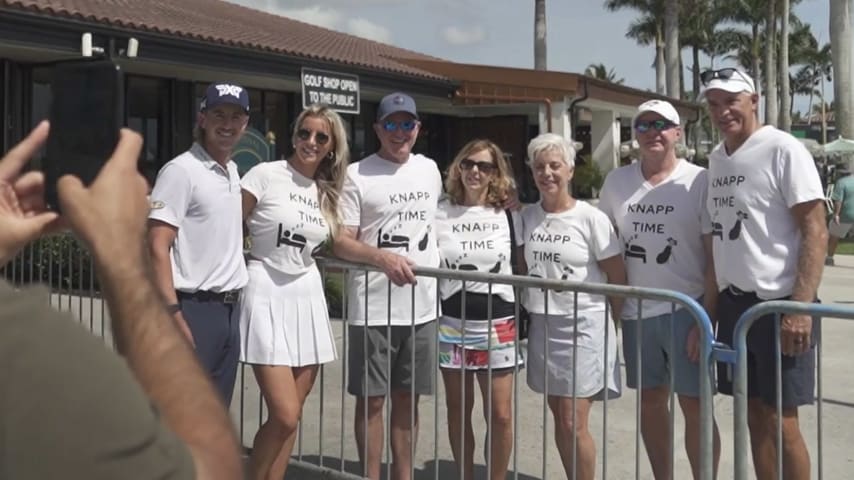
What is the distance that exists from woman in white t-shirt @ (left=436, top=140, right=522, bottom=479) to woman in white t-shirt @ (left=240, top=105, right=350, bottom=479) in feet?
1.92

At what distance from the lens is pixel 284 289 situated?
409cm

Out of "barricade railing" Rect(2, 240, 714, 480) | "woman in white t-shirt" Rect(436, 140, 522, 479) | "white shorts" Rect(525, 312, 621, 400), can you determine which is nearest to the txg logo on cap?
"barricade railing" Rect(2, 240, 714, 480)

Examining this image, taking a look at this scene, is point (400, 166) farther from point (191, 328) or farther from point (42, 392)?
point (42, 392)

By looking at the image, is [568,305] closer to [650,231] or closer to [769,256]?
[650,231]

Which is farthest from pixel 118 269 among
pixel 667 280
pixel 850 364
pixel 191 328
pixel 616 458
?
pixel 850 364

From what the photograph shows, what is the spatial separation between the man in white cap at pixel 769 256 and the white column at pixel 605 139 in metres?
17.3

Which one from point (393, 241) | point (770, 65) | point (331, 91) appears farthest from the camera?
point (770, 65)

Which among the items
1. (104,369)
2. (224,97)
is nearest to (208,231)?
(224,97)

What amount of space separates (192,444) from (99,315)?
182 inches

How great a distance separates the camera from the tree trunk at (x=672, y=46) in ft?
116

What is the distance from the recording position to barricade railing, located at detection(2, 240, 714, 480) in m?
3.47

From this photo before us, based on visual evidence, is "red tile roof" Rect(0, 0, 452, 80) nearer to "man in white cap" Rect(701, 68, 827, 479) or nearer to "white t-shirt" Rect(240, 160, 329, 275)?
"white t-shirt" Rect(240, 160, 329, 275)

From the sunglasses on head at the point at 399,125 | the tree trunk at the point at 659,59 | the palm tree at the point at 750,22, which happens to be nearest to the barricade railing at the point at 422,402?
the sunglasses on head at the point at 399,125

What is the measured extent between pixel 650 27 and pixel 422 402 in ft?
172
